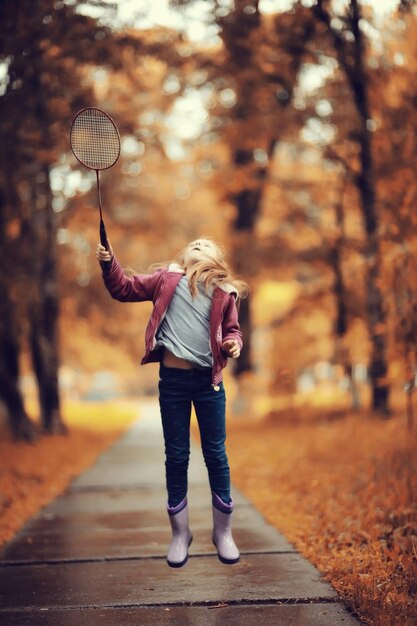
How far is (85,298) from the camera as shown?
661 inches

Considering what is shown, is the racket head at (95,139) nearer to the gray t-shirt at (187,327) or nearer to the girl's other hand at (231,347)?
the gray t-shirt at (187,327)

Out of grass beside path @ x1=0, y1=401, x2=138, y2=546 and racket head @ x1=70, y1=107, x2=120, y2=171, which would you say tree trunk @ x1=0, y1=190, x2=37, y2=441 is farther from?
racket head @ x1=70, y1=107, x2=120, y2=171

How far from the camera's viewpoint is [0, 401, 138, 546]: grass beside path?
6887mm

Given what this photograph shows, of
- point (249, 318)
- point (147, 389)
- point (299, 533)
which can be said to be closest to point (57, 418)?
point (249, 318)

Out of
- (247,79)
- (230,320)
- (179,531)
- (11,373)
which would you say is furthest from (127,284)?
(11,373)

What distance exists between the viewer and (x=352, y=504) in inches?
239

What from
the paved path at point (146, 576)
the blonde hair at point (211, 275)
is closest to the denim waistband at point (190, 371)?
the blonde hair at point (211, 275)

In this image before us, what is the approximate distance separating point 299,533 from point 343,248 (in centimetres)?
949

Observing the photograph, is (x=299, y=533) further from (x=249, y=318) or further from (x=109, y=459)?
(x=249, y=318)

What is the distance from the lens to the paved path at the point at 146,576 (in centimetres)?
370

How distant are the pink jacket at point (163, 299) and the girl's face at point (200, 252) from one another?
0.10 meters

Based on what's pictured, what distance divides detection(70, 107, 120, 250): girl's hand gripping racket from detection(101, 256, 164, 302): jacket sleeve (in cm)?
70

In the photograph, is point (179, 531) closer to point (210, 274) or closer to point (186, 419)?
point (186, 419)

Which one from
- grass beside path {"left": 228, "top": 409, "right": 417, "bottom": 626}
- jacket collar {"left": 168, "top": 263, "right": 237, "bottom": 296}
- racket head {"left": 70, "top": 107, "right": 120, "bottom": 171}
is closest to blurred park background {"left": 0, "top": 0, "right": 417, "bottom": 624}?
grass beside path {"left": 228, "top": 409, "right": 417, "bottom": 626}
